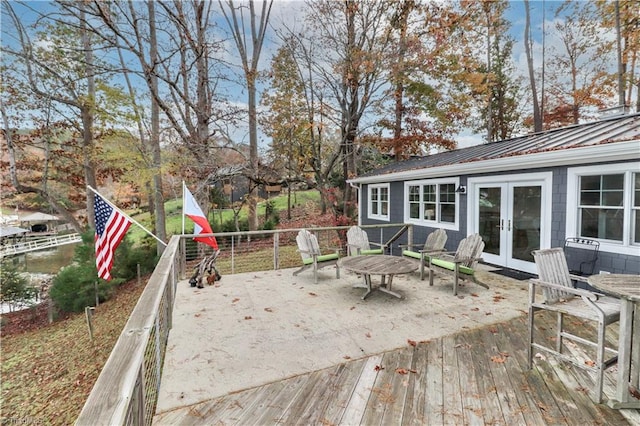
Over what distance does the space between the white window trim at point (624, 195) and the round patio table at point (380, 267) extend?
2.63m

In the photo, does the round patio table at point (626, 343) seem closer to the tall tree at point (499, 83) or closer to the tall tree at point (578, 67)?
the tall tree at point (499, 83)

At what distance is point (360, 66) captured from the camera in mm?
10320

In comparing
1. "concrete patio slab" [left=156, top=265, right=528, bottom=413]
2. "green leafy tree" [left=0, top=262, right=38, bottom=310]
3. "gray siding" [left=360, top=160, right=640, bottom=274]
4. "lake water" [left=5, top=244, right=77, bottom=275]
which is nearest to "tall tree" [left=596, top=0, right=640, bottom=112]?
"gray siding" [left=360, top=160, right=640, bottom=274]

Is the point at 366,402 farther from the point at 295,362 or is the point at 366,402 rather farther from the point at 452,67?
the point at 452,67

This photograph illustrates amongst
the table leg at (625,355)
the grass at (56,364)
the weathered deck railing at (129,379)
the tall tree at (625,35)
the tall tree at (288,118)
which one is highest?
the tall tree at (625,35)

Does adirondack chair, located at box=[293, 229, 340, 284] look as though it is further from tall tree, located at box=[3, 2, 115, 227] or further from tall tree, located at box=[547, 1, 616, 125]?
tall tree, located at box=[547, 1, 616, 125]

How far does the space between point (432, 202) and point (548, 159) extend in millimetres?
3092

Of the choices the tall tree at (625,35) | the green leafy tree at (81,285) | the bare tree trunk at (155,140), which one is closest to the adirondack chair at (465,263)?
the bare tree trunk at (155,140)

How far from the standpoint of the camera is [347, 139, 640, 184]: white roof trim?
391 centimetres

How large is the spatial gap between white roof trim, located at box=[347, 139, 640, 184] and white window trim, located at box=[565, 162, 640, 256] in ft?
0.37

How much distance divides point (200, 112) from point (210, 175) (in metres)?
2.29

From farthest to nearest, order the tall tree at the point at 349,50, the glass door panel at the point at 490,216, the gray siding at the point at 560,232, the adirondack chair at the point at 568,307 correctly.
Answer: the tall tree at the point at 349,50 → the glass door panel at the point at 490,216 → the gray siding at the point at 560,232 → the adirondack chair at the point at 568,307

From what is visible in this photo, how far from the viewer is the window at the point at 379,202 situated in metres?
9.62

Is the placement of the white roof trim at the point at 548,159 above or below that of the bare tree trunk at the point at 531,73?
below
